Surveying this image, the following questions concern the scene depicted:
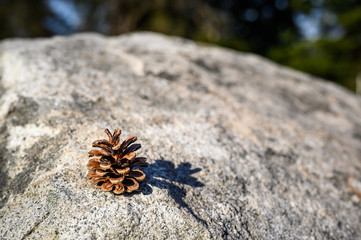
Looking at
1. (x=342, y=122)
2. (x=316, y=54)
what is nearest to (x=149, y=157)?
(x=342, y=122)

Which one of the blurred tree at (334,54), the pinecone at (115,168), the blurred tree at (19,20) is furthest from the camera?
the blurred tree at (334,54)

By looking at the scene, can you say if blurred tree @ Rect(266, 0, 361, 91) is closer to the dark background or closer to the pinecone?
the dark background

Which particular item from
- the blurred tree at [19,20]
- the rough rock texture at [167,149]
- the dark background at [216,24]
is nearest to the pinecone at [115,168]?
the rough rock texture at [167,149]

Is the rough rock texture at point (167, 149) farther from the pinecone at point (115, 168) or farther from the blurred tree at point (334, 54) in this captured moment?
the blurred tree at point (334, 54)

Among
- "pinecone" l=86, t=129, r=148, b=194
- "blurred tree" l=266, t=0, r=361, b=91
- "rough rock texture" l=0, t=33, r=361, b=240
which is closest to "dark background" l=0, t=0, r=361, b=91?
"blurred tree" l=266, t=0, r=361, b=91

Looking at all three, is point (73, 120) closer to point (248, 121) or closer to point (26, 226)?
point (26, 226)

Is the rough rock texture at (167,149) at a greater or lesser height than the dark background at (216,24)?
greater
